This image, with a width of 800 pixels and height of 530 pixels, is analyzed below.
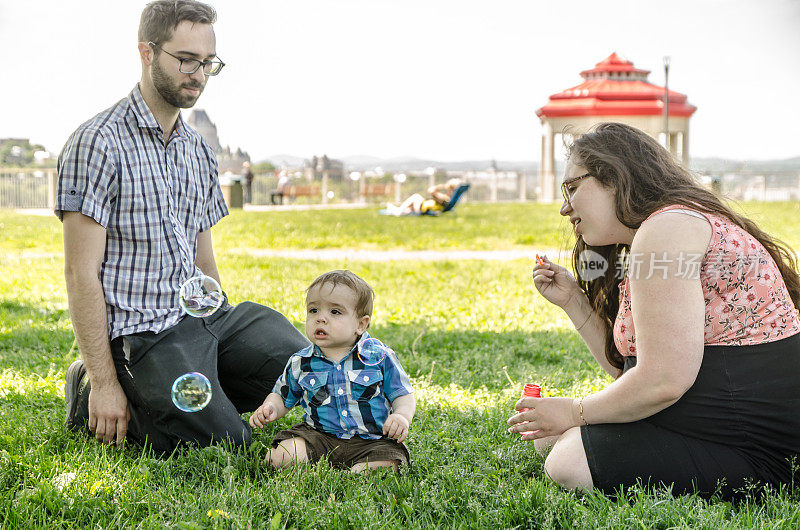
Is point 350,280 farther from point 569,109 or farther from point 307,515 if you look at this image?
point 569,109

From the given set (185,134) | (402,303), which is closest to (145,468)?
(185,134)

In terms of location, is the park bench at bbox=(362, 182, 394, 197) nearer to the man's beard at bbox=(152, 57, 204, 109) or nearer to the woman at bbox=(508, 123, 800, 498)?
the man's beard at bbox=(152, 57, 204, 109)

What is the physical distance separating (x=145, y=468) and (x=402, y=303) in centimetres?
388

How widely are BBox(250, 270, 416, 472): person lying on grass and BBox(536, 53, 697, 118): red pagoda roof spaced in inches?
1138

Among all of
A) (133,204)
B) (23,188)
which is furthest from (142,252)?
(23,188)

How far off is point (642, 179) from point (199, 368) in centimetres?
179

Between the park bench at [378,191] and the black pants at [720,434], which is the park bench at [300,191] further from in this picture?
the black pants at [720,434]

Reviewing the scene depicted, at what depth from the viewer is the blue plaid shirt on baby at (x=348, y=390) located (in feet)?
9.17

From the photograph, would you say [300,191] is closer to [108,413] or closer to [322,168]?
[322,168]

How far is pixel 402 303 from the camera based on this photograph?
643 cm

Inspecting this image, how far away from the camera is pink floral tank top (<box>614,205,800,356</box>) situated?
2352 mm

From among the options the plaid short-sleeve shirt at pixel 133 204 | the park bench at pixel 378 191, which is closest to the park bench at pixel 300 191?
the park bench at pixel 378 191

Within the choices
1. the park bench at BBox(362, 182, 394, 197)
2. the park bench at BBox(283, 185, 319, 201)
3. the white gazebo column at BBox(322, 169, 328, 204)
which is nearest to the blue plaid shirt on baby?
the park bench at BBox(283, 185, 319, 201)

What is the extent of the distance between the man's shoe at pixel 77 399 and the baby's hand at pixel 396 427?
49.2 inches
